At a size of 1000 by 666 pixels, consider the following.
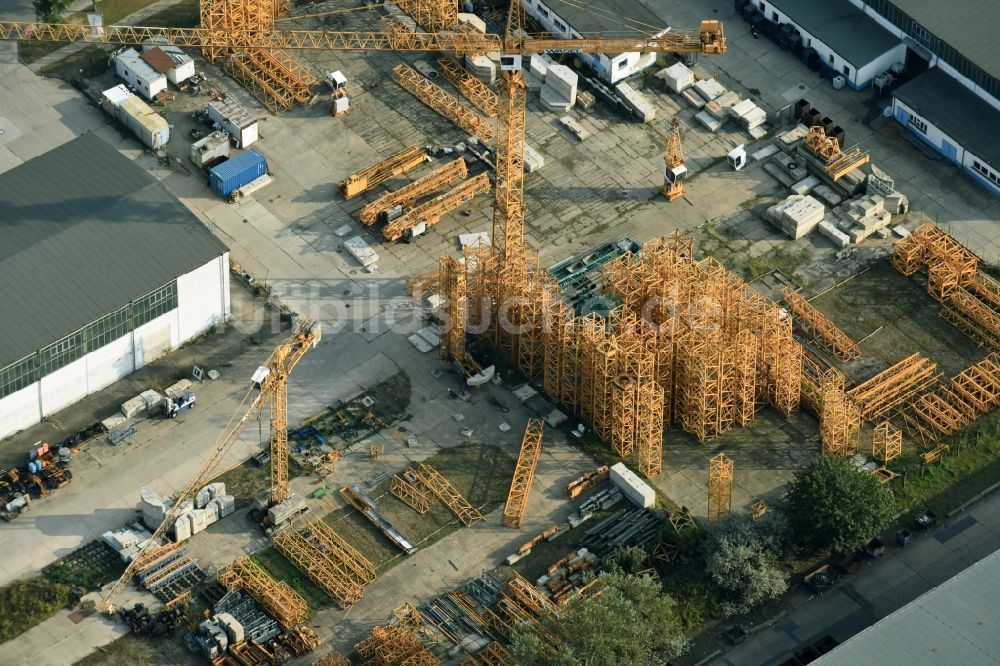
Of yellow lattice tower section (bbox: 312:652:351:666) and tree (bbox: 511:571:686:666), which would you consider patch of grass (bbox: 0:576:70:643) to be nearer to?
yellow lattice tower section (bbox: 312:652:351:666)

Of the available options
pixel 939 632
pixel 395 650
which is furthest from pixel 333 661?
pixel 939 632

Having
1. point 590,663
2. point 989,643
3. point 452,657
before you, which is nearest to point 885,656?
point 989,643

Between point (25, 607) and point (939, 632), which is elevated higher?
point (939, 632)

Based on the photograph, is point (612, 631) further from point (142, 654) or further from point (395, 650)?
point (142, 654)

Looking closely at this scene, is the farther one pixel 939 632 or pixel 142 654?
pixel 142 654

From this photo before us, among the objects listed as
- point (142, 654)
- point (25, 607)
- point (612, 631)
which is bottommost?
point (142, 654)
